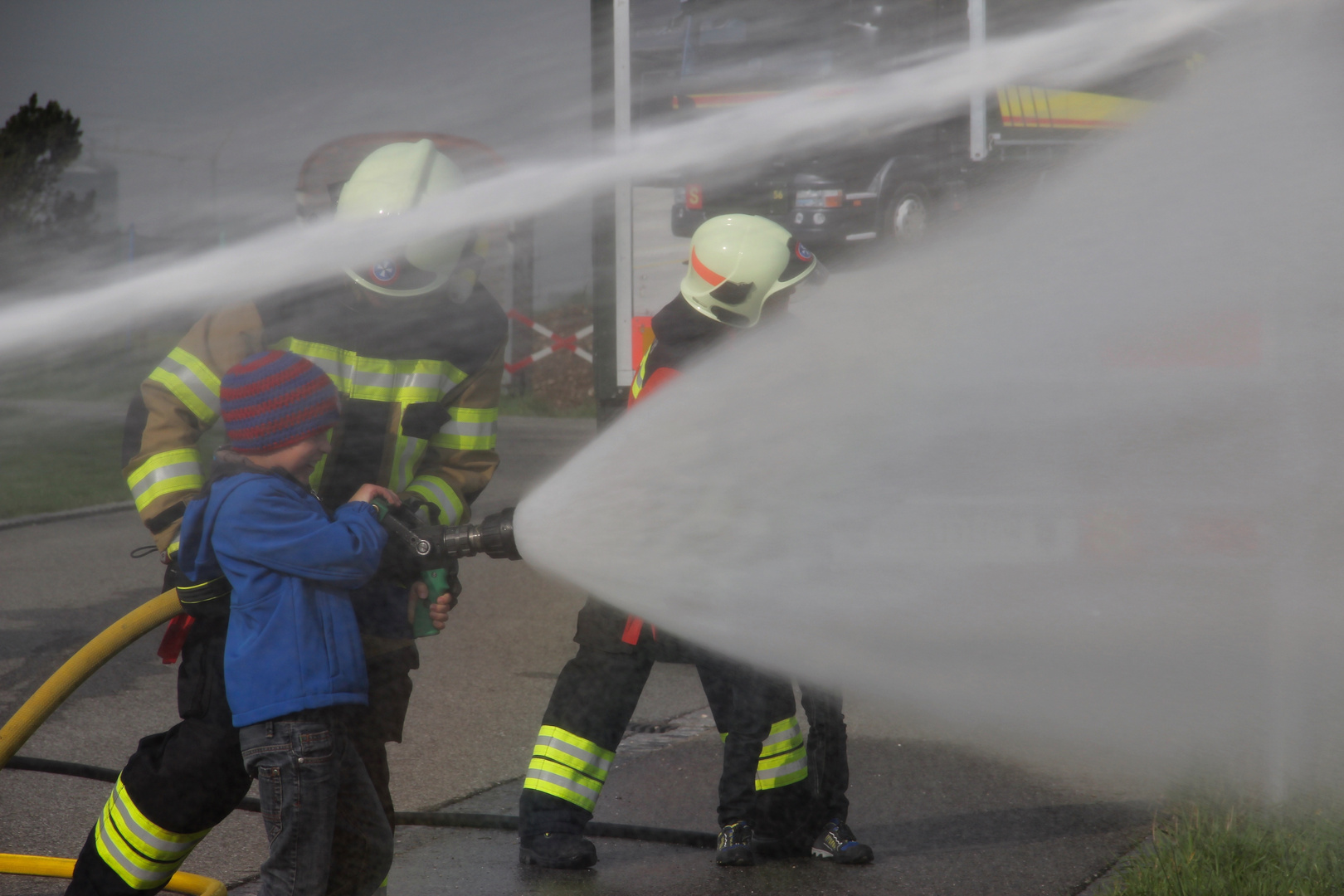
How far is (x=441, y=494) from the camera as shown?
2.73 metres

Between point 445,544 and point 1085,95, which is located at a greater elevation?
point 1085,95

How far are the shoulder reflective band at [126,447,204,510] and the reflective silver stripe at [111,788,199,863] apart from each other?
56cm

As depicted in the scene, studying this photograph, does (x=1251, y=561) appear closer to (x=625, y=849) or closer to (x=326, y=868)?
(x=625, y=849)

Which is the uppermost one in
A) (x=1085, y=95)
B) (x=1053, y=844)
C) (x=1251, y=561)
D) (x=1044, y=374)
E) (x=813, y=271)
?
(x=1085, y=95)

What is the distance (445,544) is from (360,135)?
77cm

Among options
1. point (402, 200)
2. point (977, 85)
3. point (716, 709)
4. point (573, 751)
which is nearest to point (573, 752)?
point (573, 751)

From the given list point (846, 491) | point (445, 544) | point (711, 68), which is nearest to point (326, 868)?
point (445, 544)

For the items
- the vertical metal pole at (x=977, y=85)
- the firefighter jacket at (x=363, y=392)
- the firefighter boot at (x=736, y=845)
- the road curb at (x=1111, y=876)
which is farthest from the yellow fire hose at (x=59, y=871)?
the vertical metal pole at (x=977, y=85)

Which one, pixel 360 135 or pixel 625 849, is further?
pixel 625 849

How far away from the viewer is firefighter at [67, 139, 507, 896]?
2.36 m

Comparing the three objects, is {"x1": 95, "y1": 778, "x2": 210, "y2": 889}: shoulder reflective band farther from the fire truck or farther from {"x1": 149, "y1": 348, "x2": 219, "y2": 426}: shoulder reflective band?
the fire truck

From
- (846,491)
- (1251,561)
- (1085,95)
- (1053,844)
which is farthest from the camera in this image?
(1053,844)

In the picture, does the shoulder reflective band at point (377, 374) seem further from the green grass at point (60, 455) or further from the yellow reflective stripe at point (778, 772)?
the yellow reflective stripe at point (778, 772)

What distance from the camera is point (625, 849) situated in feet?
11.4
